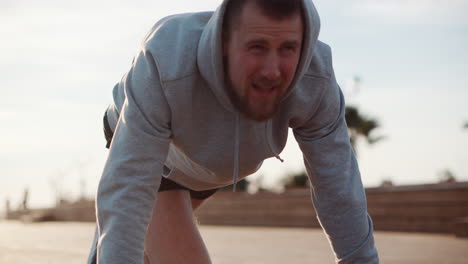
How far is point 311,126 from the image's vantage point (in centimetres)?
258

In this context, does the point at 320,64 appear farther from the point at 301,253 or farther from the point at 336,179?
the point at 301,253

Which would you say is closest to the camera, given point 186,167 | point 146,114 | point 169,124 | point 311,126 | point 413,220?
point 146,114

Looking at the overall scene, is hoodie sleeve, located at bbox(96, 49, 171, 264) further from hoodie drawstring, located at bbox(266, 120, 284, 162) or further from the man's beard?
hoodie drawstring, located at bbox(266, 120, 284, 162)

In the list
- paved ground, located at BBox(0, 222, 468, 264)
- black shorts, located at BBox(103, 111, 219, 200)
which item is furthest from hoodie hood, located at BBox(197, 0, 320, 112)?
paved ground, located at BBox(0, 222, 468, 264)

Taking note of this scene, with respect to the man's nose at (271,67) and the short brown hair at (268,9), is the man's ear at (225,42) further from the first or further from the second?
the man's nose at (271,67)

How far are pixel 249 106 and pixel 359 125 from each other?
24.9 m

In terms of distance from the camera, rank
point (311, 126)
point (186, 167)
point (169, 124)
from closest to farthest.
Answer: point (169, 124)
point (311, 126)
point (186, 167)

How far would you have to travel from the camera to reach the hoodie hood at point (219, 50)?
235 cm

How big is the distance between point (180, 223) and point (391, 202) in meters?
8.30

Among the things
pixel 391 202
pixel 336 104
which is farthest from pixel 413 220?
pixel 336 104

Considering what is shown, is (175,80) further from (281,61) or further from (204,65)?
(281,61)

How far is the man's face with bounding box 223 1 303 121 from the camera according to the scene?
2234 mm

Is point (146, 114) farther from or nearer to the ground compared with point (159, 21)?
nearer to the ground

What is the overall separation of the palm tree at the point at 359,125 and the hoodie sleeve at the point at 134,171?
24.3 m
